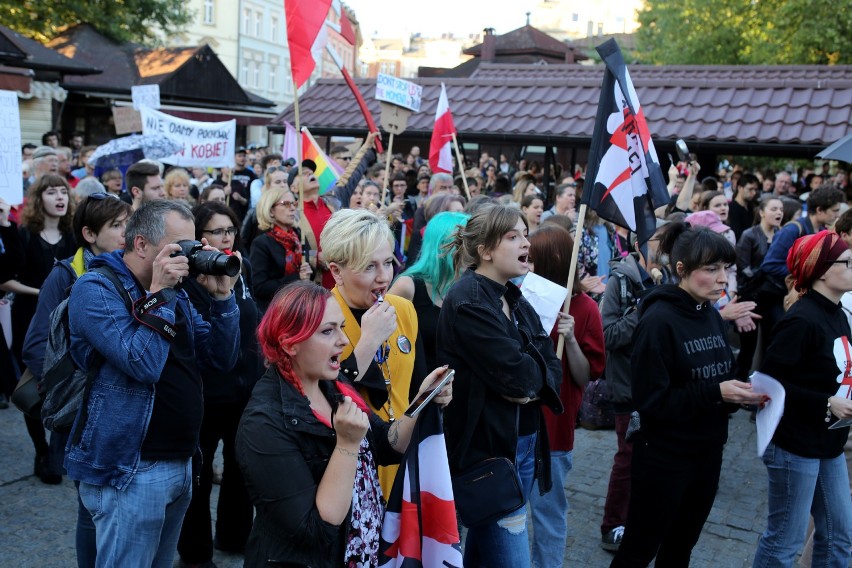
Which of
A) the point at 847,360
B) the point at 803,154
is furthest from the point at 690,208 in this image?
the point at 847,360

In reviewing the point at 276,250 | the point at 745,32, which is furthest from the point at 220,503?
the point at 745,32

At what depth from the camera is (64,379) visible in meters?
2.98

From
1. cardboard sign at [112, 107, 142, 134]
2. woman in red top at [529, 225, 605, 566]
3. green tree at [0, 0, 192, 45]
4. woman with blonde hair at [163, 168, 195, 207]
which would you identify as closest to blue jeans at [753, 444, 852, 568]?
woman in red top at [529, 225, 605, 566]

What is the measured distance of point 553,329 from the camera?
168 inches

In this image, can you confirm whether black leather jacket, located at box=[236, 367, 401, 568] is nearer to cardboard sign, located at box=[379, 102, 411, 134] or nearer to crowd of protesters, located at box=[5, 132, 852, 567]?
crowd of protesters, located at box=[5, 132, 852, 567]

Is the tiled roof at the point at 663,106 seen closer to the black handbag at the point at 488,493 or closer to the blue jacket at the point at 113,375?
the black handbag at the point at 488,493

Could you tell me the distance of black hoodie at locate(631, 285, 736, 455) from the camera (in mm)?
3682

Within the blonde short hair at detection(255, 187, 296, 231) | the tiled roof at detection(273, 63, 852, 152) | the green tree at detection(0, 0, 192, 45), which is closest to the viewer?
the blonde short hair at detection(255, 187, 296, 231)

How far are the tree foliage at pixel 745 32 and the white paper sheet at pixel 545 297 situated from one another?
2086 cm

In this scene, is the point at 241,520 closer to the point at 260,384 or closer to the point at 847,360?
the point at 260,384

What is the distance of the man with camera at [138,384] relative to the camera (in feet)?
9.37

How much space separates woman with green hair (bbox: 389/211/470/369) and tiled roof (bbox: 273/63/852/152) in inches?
349

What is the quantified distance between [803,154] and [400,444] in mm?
11265

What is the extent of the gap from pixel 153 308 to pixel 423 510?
1177 mm
